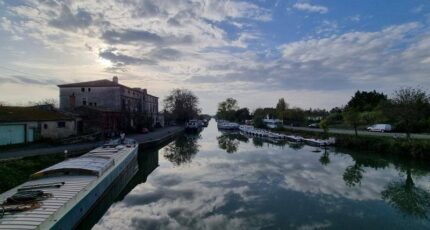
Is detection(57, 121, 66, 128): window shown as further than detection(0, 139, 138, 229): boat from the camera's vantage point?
Yes

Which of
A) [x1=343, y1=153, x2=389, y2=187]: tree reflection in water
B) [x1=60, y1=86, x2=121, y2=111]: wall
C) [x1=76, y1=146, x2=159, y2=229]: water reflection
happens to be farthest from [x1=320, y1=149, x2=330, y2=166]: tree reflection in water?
[x1=60, y1=86, x2=121, y2=111]: wall

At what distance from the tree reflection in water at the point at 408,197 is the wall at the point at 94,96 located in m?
37.0

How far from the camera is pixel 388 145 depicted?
2933cm

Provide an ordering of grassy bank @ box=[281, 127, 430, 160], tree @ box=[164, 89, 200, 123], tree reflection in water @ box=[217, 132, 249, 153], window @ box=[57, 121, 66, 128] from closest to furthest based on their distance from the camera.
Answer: grassy bank @ box=[281, 127, 430, 160] → window @ box=[57, 121, 66, 128] → tree reflection in water @ box=[217, 132, 249, 153] → tree @ box=[164, 89, 200, 123]

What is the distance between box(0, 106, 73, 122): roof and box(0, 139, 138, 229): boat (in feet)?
39.9

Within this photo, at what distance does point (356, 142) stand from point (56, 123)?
30242 millimetres

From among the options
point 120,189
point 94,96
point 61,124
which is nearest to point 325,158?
point 120,189

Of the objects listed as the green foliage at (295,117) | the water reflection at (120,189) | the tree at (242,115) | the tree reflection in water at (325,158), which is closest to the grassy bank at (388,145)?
the tree reflection in water at (325,158)

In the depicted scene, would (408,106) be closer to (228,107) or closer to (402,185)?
(402,185)

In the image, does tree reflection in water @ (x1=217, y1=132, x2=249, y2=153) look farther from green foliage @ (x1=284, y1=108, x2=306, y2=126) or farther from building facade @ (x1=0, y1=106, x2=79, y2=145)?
green foliage @ (x1=284, y1=108, x2=306, y2=126)

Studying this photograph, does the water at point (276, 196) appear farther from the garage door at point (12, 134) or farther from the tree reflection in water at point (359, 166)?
the garage door at point (12, 134)

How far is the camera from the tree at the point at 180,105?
284 feet

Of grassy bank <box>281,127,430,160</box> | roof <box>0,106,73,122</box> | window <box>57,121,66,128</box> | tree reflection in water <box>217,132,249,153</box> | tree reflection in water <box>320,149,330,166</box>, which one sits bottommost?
tree reflection in water <box>320,149,330,166</box>

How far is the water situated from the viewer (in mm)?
11859
